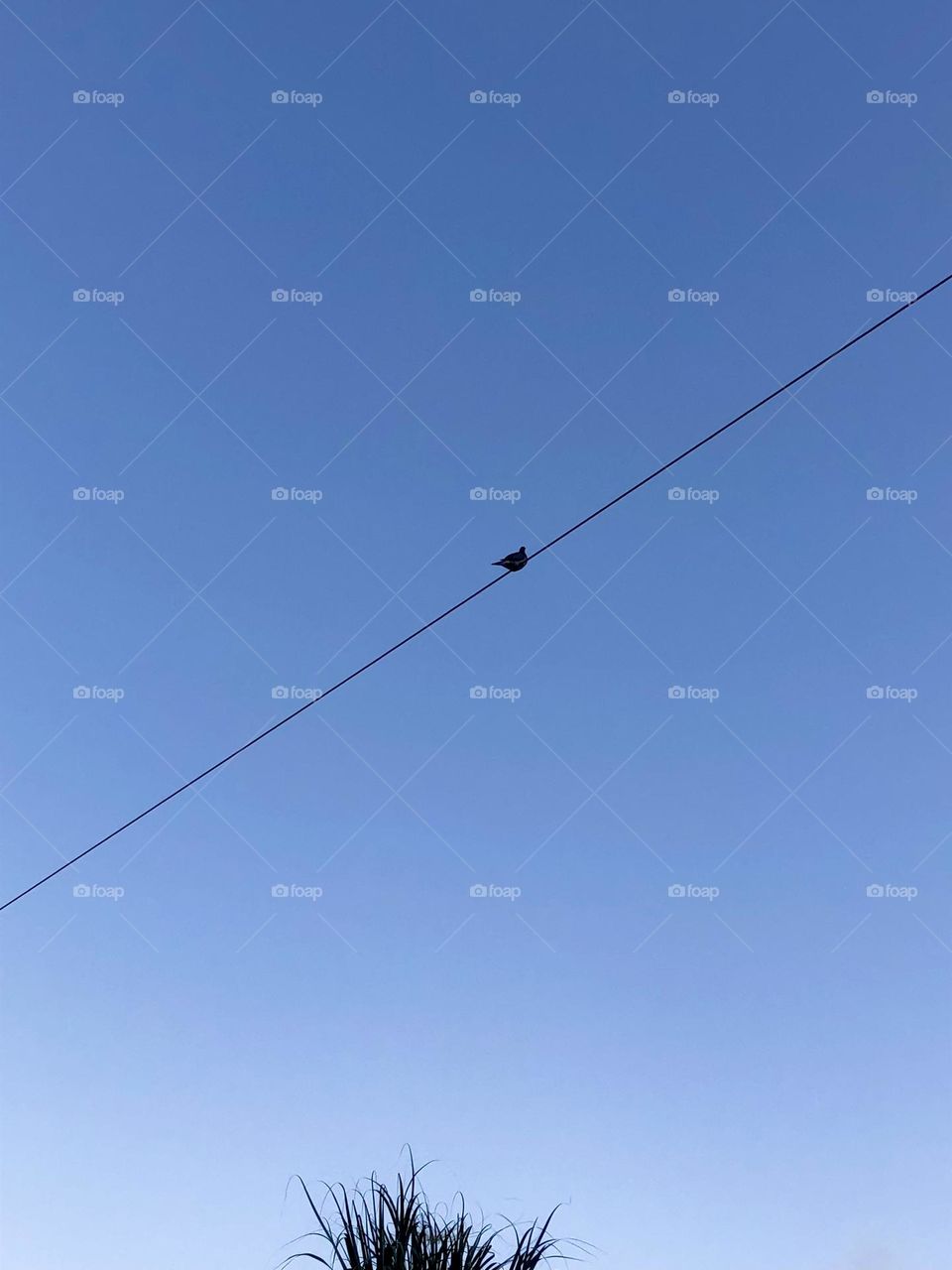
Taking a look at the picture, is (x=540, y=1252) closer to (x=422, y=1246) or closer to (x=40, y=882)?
(x=422, y=1246)

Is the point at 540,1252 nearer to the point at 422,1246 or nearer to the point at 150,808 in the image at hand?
the point at 422,1246

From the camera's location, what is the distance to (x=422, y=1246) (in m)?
8.86

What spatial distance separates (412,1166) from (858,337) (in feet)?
20.1

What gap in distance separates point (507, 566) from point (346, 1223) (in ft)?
14.7

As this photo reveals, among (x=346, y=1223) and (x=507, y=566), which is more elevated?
(x=507, y=566)

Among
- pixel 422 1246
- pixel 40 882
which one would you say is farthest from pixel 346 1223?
pixel 40 882

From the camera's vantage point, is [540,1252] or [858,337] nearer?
[858,337]

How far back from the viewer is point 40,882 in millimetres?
9273

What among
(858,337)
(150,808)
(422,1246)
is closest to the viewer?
(858,337)

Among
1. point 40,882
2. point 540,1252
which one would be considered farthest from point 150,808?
point 540,1252

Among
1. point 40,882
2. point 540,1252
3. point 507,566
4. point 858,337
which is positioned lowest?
point 540,1252

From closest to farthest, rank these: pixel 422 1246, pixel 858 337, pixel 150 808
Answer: pixel 858 337 → pixel 422 1246 → pixel 150 808

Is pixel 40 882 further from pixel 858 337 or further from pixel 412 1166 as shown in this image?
pixel 858 337

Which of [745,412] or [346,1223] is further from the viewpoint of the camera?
[346,1223]
